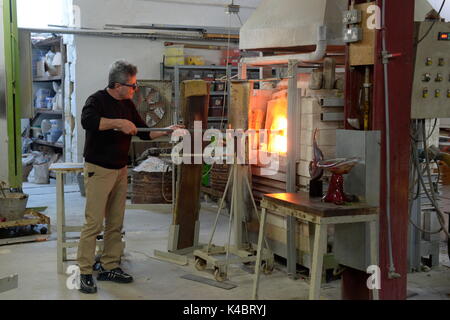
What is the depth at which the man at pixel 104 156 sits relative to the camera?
179 inches

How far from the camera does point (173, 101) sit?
9.09 metres

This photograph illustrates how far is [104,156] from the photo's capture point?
455 cm

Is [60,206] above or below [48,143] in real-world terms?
below

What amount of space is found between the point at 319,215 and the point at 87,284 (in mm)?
2000

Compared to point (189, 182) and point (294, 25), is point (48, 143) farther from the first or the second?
point (294, 25)

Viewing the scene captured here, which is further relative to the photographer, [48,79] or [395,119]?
[48,79]

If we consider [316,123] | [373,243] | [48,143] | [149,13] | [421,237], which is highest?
[149,13]

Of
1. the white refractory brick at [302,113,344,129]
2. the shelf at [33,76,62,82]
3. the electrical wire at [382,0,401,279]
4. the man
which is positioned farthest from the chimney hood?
the shelf at [33,76,62,82]

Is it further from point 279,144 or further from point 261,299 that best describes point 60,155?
point 261,299

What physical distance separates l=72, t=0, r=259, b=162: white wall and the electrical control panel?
6124mm

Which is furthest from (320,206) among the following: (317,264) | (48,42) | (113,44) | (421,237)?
(48,42)

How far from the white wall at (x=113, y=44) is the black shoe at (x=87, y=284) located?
4912 millimetres
